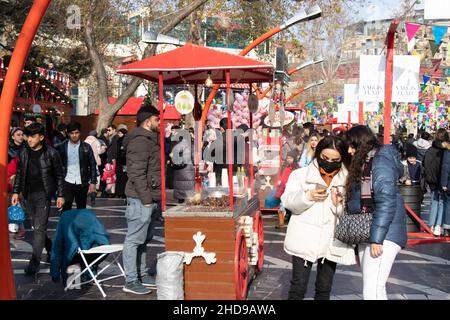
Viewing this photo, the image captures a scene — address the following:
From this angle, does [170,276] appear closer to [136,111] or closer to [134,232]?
[134,232]

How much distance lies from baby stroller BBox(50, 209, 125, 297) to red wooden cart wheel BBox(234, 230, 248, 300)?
1.36 meters

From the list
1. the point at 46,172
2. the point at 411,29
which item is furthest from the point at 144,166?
the point at 411,29

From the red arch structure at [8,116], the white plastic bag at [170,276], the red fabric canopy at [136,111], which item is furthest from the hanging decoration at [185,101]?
the red fabric canopy at [136,111]

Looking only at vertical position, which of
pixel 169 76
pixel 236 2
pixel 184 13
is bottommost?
pixel 169 76

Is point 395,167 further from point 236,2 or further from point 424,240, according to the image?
point 236,2

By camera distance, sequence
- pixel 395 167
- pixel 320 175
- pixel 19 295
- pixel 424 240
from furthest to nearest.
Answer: pixel 424 240 < pixel 19 295 < pixel 320 175 < pixel 395 167

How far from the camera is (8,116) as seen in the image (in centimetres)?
570

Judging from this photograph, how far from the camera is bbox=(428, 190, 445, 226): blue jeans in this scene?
1170 cm

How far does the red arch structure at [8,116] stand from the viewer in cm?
549

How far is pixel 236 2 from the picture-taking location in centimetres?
2689

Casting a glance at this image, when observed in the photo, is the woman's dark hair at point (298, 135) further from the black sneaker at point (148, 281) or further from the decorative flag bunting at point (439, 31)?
the black sneaker at point (148, 281)
